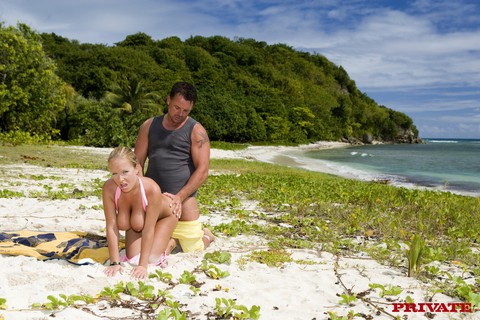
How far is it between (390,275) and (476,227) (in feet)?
11.2

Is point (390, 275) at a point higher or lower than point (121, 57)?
lower

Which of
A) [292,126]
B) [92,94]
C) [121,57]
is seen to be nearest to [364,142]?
[292,126]

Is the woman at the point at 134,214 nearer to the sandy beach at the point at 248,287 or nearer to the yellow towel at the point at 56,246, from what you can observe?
the sandy beach at the point at 248,287

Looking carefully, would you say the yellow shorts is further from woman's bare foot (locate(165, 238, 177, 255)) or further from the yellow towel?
the yellow towel

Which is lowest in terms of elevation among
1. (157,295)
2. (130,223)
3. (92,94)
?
(157,295)

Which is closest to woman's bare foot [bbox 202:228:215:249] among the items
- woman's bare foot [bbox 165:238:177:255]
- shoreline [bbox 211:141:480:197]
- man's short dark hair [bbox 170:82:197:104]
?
woman's bare foot [bbox 165:238:177:255]

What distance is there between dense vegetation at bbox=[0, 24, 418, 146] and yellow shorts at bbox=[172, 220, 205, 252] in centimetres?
2735

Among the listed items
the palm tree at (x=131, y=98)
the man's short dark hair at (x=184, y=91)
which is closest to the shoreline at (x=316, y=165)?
the palm tree at (x=131, y=98)

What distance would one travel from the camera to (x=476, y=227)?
7523mm

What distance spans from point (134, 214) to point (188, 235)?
3.12 feet

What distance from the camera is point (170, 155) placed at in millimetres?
5672

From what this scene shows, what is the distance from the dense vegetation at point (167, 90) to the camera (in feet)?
101

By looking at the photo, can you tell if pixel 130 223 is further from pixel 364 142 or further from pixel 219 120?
pixel 364 142

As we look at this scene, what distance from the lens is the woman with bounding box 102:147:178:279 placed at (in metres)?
4.66
